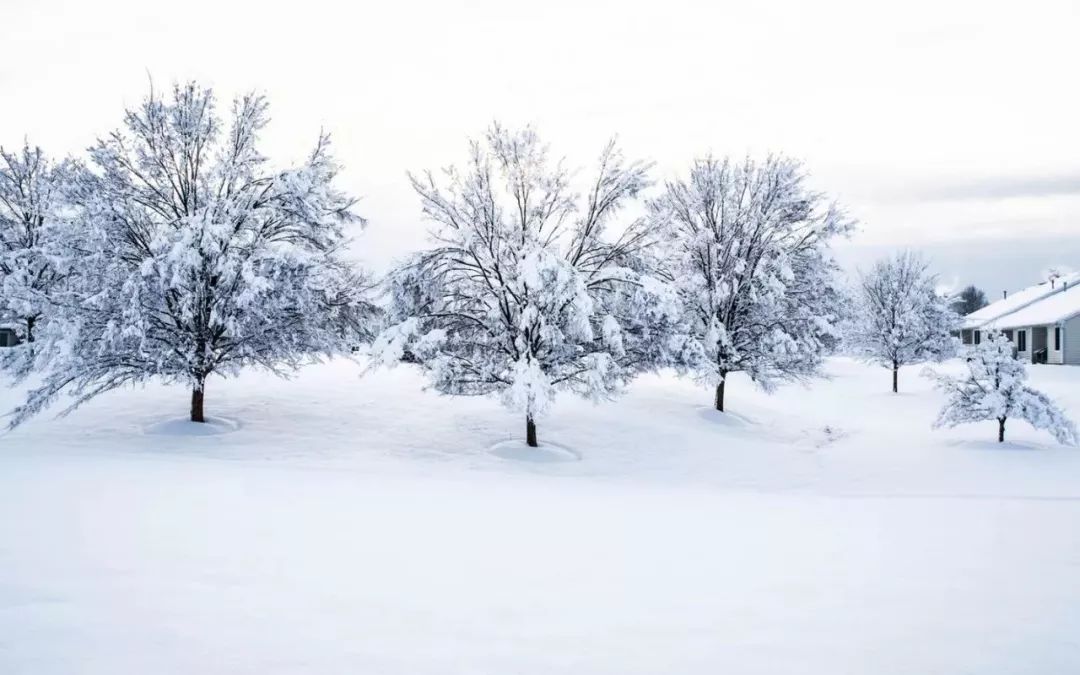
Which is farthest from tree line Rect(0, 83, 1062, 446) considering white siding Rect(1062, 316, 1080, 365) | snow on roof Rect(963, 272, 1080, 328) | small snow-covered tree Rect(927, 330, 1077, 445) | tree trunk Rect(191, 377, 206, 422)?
snow on roof Rect(963, 272, 1080, 328)

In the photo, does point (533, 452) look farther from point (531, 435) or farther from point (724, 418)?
point (724, 418)

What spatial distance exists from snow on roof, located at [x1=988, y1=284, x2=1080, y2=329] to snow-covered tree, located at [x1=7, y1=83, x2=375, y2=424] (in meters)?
43.2

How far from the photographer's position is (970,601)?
5.00 metres

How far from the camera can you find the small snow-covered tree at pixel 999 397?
52.3 feet

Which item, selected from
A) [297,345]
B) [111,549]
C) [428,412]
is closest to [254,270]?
[297,345]

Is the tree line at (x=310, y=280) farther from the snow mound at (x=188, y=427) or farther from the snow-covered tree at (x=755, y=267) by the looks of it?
the snow-covered tree at (x=755, y=267)

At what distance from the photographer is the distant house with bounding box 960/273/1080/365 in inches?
1581

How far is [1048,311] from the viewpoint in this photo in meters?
43.3

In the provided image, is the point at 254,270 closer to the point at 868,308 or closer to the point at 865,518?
the point at 865,518

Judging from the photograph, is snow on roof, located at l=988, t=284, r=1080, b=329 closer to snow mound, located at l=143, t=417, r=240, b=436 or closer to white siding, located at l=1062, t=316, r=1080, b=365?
white siding, located at l=1062, t=316, r=1080, b=365

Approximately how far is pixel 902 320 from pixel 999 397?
66.7ft

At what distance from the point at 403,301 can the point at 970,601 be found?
40.9ft

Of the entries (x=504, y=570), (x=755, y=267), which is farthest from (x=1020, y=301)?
(x=504, y=570)

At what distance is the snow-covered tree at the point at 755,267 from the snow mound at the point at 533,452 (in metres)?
7.39
